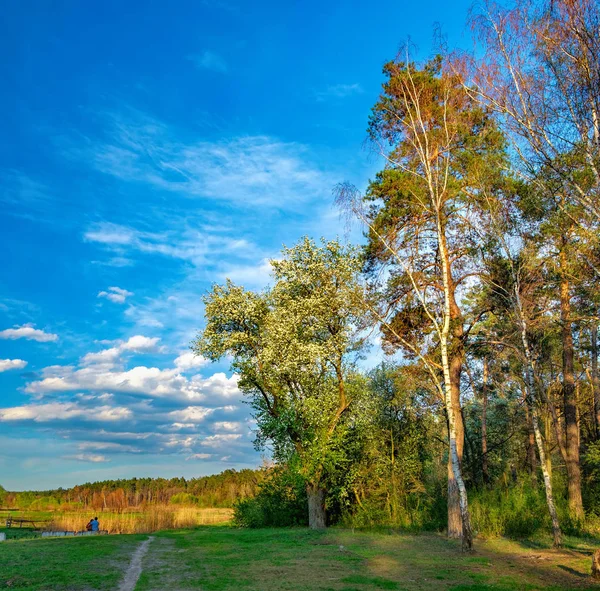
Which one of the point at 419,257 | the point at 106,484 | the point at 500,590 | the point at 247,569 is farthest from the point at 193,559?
the point at 106,484

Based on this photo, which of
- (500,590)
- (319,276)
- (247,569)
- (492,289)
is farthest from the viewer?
(319,276)

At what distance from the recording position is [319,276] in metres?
26.6

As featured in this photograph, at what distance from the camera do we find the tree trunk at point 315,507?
25.3m

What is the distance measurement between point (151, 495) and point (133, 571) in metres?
32.1

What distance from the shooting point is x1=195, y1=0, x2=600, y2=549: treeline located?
50.1ft

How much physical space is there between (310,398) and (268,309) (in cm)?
548

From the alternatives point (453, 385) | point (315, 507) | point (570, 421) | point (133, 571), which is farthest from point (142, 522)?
point (570, 421)

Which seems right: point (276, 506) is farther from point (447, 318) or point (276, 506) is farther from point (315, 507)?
point (447, 318)

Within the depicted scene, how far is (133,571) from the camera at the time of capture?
A: 1199cm

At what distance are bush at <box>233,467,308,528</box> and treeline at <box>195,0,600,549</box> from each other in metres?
0.11

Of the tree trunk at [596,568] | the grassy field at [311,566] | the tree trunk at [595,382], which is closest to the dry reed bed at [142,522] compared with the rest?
the grassy field at [311,566]

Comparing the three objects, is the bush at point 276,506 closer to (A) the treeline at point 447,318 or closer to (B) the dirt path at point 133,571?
(A) the treeline at point 447,318

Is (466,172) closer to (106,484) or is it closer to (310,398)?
(310,398)

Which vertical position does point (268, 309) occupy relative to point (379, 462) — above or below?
above
